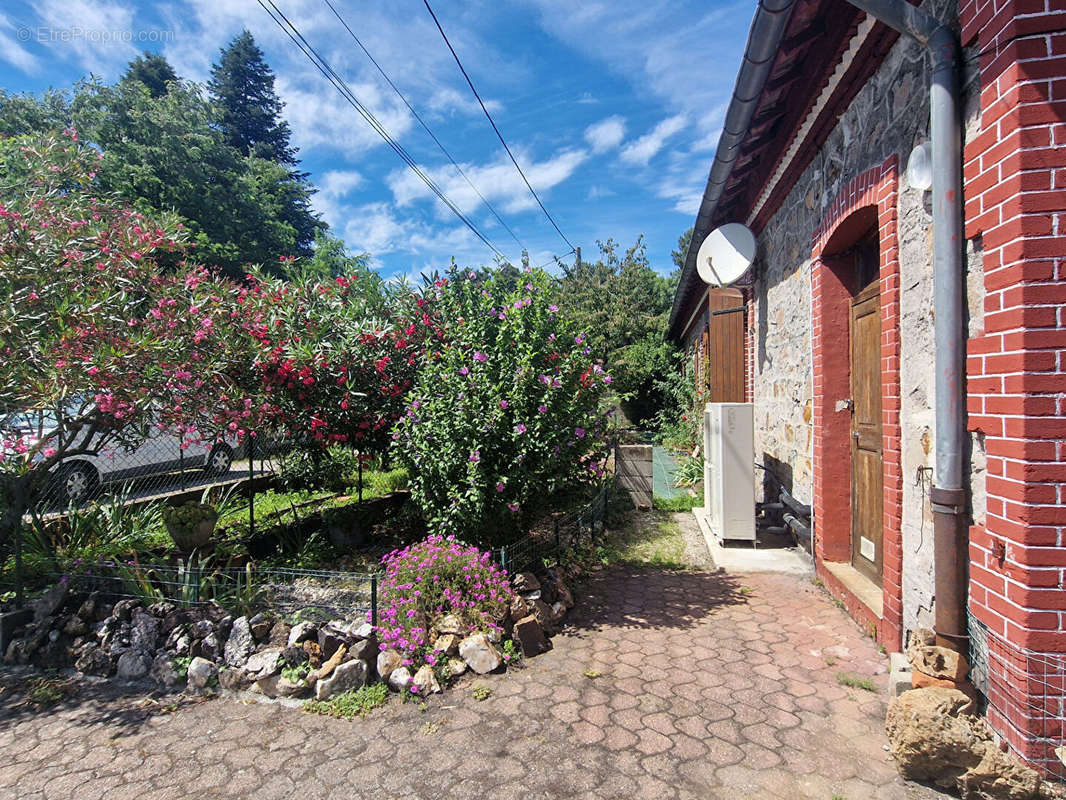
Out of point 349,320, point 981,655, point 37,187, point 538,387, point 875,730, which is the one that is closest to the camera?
point 981,655

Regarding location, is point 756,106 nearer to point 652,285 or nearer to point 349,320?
point 349,320

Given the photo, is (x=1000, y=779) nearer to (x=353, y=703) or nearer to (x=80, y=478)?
(x=353, y=703)

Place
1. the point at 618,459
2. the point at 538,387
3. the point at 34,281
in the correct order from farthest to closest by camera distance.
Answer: the point at 618,459, the point at 538,387, the point at 34,281

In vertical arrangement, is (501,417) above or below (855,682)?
above

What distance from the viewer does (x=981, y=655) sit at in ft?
7.27

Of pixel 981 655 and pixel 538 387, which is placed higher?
pixel 538 387

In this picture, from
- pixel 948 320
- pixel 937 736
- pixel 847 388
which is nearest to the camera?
pixel 937 736

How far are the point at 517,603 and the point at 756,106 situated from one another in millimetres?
3481

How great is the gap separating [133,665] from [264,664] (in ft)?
2.92

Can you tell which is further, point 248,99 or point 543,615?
point 248,99

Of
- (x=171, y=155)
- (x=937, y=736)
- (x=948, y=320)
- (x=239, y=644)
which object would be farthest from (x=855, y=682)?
(x=171, y=155)

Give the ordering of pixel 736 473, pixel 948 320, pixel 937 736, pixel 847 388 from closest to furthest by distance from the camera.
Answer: pixel 937 736 → pixel 948 320 → pixel 847 388 → pixel 736 473

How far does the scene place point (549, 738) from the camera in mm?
2510

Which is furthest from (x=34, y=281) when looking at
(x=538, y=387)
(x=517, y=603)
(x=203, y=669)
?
(x=517, y=603)
